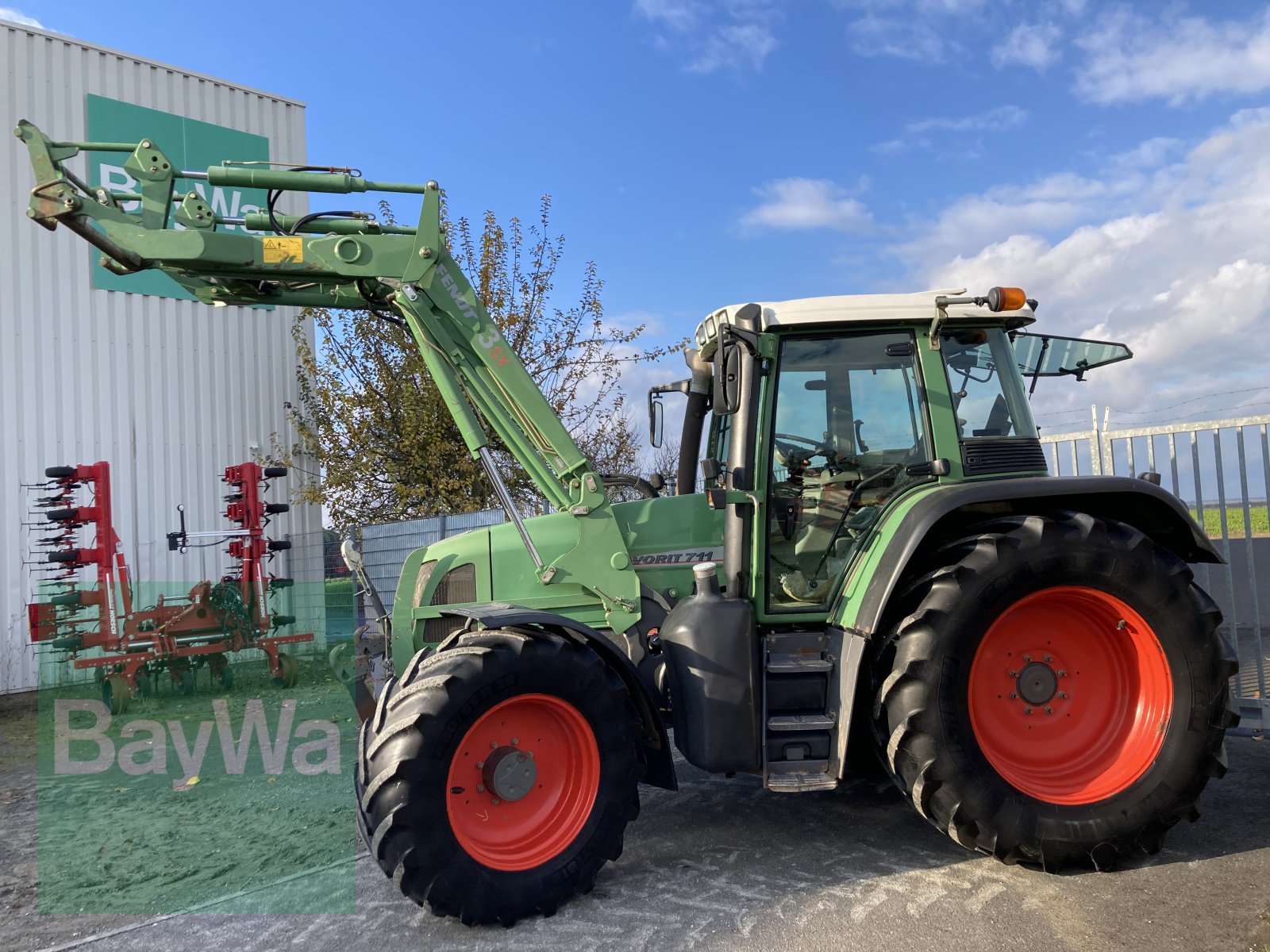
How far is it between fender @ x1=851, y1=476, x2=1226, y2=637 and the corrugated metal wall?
9906mm

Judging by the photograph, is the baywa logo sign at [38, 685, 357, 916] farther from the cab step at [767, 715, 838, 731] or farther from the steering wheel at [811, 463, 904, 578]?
the steering wheel at [811, 463, 904, 578]

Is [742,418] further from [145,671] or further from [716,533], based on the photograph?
[145,671]

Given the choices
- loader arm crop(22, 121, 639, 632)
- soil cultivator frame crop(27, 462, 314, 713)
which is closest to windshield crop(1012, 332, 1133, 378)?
loader arm crop(22, 121, 639, 632)

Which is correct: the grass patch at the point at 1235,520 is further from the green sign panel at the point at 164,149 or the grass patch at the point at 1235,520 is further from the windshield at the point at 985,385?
the green sign panel at the point at 164,149

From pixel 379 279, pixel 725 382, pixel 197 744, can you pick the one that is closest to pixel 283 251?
pixel 379 279

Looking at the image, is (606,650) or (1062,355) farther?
(1062,355)

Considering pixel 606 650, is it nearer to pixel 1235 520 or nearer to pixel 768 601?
pixel 768 601

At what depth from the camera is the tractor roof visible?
14.8 ft

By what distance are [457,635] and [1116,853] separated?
2.93m

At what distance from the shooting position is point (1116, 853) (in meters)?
3.97

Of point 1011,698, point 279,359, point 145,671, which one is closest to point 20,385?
point 279,359

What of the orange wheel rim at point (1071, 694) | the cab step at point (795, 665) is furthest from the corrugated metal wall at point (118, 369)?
the orange wheel rim at point (1071, 694)

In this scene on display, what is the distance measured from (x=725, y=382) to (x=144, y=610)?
806cm

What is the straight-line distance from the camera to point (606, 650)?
4.04 m
